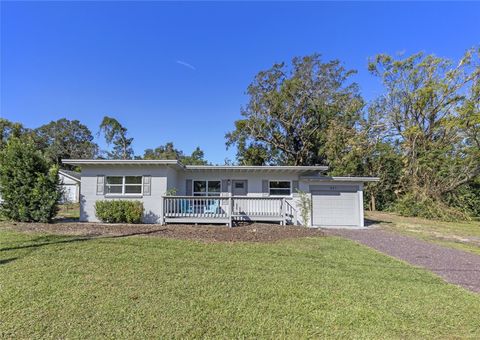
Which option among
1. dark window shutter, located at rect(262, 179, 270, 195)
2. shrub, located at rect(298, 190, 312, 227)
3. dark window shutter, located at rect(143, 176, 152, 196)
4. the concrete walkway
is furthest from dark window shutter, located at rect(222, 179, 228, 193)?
the concrete walkway

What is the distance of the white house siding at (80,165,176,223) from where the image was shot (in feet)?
41.5

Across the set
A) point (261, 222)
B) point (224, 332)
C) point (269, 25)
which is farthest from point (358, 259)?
point (269, 25)

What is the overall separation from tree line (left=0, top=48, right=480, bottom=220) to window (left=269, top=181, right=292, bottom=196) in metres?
10.0

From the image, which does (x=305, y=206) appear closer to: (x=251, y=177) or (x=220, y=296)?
(x=251, y=177)

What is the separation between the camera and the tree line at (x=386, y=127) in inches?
720

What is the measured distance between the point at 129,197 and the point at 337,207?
33.0 ft

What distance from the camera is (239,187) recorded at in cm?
1423

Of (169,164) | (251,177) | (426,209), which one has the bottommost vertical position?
(426,209)

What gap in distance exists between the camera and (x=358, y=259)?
21.4 feet

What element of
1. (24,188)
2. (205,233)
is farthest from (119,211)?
(205,233)

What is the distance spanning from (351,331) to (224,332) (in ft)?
4.90

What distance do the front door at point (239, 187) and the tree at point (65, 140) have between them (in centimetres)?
4042

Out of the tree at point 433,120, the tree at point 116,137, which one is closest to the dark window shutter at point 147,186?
the tree at point 433,120

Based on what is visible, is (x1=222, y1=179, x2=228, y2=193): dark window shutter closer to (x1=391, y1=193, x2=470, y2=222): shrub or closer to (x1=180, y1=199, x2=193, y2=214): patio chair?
(x1=180, y1=199, x2=193, y2=214): patio chair
